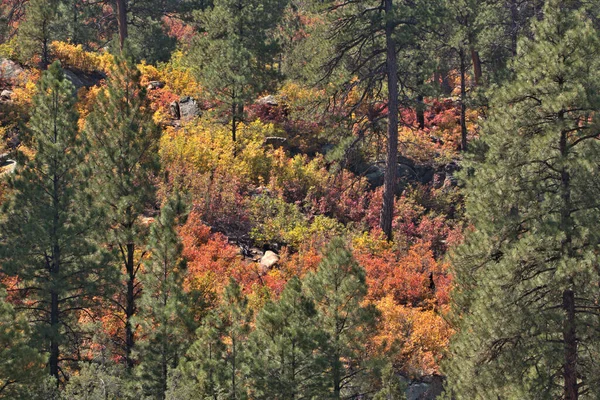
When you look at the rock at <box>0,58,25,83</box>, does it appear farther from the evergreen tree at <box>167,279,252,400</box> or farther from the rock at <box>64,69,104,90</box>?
the evergreen tree at <box>167,279,252,400</box>

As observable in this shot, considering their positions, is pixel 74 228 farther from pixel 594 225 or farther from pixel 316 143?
pixel 316 143

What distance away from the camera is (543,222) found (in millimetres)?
11625

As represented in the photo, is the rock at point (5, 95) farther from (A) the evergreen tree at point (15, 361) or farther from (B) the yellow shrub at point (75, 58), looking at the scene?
(A) the evergreen tree at point (15, 361)

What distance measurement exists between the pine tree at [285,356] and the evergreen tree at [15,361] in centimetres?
389

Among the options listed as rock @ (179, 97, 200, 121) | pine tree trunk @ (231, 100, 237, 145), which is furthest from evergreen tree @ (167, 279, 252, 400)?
rock @ (179, 97, 200, 121)

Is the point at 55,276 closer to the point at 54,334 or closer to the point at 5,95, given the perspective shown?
the point at 54,334

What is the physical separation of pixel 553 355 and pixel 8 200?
1124cm

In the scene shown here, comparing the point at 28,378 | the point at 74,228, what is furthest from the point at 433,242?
the point at 28,378

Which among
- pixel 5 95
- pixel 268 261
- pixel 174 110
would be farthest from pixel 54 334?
pixel 174 110

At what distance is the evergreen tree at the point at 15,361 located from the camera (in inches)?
484

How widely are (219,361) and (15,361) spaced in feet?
11.6

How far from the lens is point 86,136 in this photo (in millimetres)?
15703

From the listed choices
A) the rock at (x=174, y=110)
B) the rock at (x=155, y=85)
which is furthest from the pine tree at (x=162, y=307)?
the rock at (x=155, y=85)

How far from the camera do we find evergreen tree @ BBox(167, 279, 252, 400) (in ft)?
41.4
